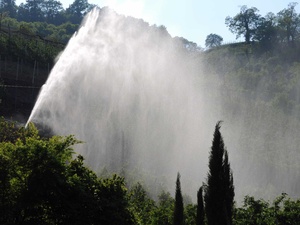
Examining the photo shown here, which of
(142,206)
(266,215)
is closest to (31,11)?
(142,206)

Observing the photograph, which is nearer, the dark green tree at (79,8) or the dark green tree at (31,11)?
the dark green tree at (31,11)

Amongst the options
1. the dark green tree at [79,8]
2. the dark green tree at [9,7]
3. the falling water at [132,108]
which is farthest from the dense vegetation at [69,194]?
the dark green tree at [79,8]

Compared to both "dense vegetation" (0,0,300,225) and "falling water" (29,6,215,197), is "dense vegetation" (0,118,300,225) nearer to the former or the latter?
"dense vegetation" (0,0,300,225)

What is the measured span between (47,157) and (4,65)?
163 ft

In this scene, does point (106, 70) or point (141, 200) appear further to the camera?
point (106, 70)

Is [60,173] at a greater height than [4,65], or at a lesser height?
lesser

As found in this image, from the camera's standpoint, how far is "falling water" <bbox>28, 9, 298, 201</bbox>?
4544 cm

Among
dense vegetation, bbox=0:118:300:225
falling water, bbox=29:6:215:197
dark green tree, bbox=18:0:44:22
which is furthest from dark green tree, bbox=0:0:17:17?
dense vegetation, bbox=0:118:300:225

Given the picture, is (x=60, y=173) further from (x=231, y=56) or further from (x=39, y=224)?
(x=231, y=56)

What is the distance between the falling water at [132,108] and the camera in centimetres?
4544

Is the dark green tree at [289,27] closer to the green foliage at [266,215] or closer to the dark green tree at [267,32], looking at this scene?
the dark green tree at [267,32]

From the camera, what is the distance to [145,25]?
208 ft

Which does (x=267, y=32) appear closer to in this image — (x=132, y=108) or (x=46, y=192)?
(x=132, y=108)

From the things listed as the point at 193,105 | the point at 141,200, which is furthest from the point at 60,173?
the point at 193,105
